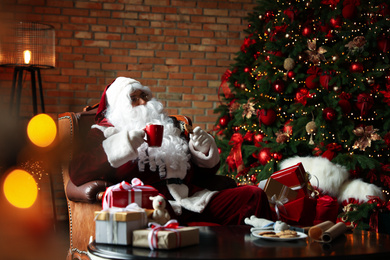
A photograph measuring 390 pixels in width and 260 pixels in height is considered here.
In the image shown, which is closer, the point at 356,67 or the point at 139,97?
the point at 139,97

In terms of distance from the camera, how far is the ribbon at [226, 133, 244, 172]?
3783mm

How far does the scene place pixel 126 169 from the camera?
7.26ft

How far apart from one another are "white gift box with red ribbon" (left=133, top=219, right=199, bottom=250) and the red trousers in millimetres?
829

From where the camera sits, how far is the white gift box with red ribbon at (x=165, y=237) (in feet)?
4.15

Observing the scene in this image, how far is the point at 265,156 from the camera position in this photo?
3525 mm

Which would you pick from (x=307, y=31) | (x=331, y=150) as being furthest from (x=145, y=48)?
(x=331, y=150)

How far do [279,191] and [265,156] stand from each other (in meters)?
1.13

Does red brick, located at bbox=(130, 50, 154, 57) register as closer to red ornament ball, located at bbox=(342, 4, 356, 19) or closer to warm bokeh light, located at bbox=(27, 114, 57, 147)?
red ornament ball, located at bbox=(342, 4, 356, 19)

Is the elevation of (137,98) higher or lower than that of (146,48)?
lower

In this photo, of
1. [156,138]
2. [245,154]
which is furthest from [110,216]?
[245,154]

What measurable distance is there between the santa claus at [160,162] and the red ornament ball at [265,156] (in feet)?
3.67

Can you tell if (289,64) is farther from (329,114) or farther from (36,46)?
(36,46)

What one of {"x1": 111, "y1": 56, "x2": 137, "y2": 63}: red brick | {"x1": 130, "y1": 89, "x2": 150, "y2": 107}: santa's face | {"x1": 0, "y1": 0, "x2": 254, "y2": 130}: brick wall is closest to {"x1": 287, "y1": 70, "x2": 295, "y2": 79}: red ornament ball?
{"x1": 0, "y1": 0, "x2": 254, "y2": 130}: brick wall

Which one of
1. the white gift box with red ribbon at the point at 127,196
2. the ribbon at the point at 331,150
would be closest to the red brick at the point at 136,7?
the ribbon at the point at 331,150
